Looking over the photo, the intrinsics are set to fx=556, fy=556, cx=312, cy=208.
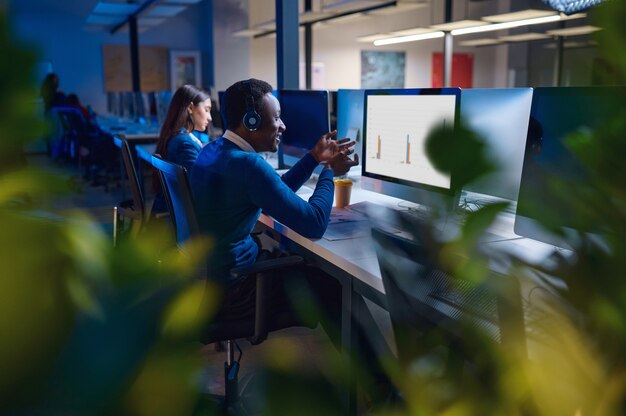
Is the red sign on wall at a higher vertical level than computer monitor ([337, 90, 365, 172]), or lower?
higher

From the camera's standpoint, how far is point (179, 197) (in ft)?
5.74

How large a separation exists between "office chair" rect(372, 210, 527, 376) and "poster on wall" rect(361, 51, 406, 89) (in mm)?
11781

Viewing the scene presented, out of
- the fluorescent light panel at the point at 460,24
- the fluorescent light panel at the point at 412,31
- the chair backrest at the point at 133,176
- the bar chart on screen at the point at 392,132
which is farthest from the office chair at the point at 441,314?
the fluorescent light panel at the point at 412,31

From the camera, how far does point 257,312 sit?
177cm

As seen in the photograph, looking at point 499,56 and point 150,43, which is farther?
point 499,56

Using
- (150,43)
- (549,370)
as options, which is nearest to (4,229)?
(549,370)

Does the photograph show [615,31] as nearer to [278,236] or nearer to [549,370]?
[549,370]

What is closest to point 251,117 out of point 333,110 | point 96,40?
point 333,110

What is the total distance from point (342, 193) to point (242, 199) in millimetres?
528

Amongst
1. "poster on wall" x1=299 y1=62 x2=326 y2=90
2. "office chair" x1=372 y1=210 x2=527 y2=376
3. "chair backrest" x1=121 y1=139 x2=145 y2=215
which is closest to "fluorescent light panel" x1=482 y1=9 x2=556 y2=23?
"chair backrest" x1=121 y1=139 x2=145 y2=215

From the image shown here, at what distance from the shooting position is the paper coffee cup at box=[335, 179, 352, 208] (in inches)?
91.0

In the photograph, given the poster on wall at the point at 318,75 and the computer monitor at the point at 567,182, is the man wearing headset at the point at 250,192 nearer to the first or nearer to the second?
the computer monitor at the point at 567,182

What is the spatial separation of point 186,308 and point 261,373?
0.05 m

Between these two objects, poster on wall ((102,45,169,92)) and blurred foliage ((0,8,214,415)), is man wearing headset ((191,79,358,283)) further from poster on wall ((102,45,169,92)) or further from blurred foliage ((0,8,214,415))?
poster on wall ((102,45,169,92))
